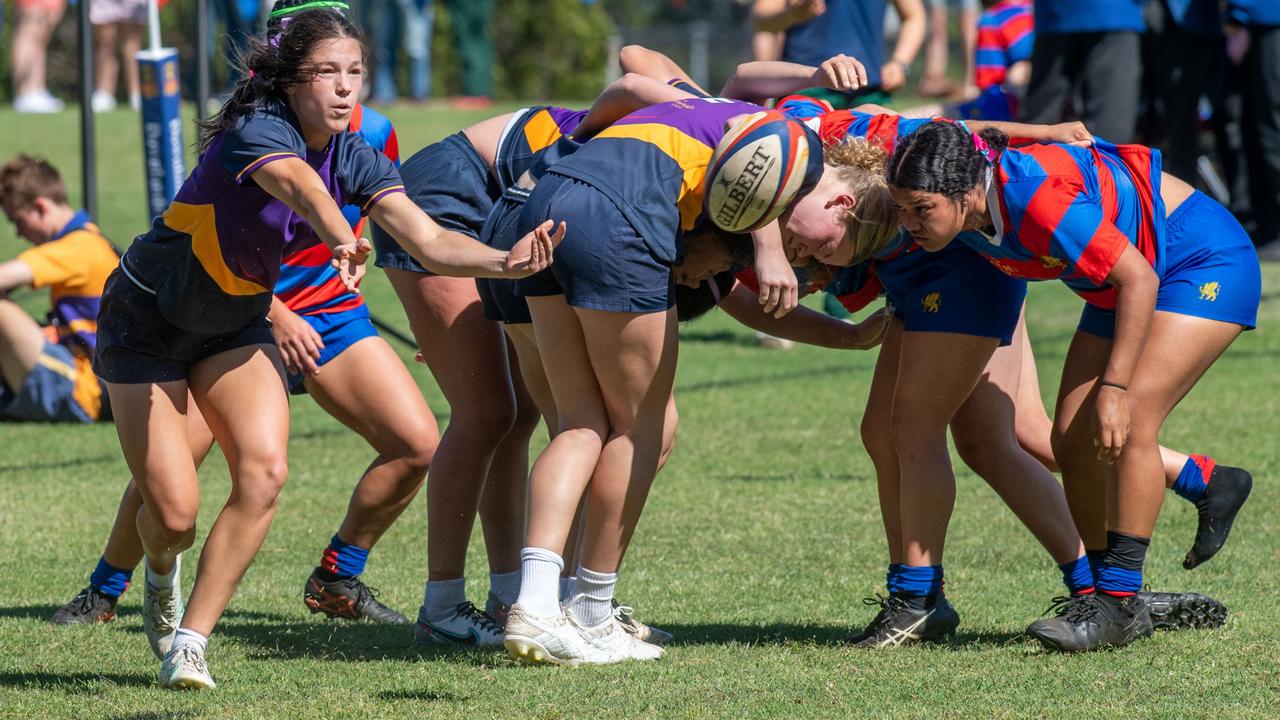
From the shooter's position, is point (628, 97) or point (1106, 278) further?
point (628, 97)

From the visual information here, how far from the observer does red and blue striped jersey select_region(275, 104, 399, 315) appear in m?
5.36

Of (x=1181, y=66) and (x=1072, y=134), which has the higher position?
(x=1072, y=134)

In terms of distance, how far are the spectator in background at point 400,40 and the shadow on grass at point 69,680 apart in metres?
15.9

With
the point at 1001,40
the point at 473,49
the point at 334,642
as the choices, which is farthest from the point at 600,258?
the point at 473,49

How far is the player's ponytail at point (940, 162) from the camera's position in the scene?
167 inches

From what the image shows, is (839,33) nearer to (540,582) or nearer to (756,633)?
(756,633)

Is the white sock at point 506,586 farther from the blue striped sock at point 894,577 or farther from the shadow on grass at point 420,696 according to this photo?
the blue striped sock at point 894,577

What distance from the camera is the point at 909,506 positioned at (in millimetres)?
4727

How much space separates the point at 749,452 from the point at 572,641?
12.2 ft

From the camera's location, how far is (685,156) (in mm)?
4363

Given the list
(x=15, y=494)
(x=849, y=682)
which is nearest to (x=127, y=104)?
(x=15, y=494)

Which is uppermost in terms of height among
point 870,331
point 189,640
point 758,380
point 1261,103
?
point 870,331

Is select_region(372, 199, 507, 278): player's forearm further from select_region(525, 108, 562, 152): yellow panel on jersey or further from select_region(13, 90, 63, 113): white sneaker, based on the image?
select_region(13, 90, 63, 113): white sneaker

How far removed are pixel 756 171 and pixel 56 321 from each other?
21.1ft
